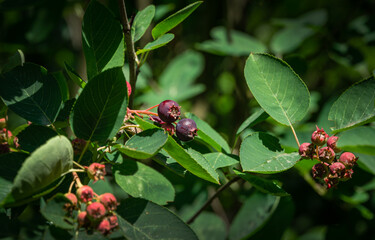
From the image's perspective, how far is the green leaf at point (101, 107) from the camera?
0.78 metres

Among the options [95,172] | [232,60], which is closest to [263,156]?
[95,172]

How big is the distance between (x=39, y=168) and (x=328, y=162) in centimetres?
66

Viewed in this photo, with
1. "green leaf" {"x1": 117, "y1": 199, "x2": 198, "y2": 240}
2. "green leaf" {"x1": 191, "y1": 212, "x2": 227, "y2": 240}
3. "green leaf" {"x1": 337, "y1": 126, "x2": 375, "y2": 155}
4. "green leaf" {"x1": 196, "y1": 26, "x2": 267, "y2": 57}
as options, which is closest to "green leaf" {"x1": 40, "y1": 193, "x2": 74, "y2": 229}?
"green leaf" {"x1": 117, "y1": 199, "x2": 198, "y2": 240}

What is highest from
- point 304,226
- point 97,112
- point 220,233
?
point 97,112

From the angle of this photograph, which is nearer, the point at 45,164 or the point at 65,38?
the point at 45,164

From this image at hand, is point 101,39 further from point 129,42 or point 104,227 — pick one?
point 104,227

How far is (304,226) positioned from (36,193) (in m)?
2.48

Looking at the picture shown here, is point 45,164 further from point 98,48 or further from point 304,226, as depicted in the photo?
point 304,226

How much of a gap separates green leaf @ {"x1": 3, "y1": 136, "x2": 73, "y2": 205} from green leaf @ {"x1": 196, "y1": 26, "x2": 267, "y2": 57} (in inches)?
52.2

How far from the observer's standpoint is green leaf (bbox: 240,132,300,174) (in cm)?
84

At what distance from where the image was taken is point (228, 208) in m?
2.35

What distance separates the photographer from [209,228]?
1.66m

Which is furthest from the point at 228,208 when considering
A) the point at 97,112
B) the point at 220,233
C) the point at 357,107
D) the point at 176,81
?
the point at 97,112

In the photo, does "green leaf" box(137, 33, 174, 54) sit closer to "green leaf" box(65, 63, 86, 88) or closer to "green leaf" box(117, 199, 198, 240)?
"green leaf" box(65, 63, 86, 88)
